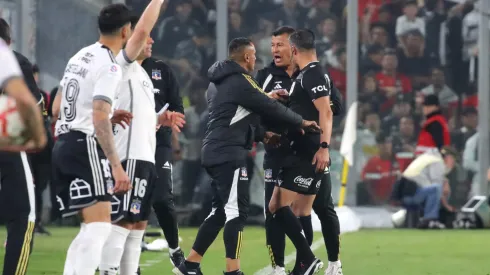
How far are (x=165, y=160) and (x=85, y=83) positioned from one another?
2.97 m

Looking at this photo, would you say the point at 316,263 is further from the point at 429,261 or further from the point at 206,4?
the point at 206,4

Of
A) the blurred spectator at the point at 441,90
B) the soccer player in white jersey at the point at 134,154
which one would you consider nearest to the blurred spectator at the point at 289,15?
the blurred spectator at the point at 441,90

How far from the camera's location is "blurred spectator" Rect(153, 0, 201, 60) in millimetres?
18297

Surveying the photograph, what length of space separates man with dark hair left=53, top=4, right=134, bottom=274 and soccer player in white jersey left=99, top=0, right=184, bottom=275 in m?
0.30

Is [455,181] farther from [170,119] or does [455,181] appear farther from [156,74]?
[170,119]

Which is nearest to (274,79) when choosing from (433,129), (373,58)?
(433,129)

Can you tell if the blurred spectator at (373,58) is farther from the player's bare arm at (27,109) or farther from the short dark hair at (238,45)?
the player's bare arm at (27,109)

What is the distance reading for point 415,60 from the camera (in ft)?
60.5

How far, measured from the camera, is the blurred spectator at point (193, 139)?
18359 millimetres

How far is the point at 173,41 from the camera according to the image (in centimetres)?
1841

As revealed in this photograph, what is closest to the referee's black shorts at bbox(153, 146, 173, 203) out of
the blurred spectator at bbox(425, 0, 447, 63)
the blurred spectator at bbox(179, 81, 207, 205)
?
the blurred spectator at bbox(179, 81, 207, 205)

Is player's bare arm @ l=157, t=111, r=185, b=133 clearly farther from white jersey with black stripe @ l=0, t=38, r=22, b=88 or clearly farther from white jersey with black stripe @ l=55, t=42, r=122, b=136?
white jersey with black stripe @ l=0, t=38, r=22, b=88

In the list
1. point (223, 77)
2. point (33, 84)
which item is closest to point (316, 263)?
point (223, 77)

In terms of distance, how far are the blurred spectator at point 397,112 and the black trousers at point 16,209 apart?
11.2m
